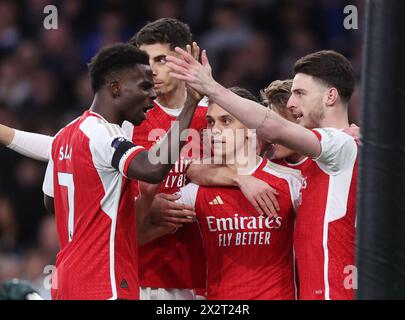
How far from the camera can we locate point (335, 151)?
4.29 m

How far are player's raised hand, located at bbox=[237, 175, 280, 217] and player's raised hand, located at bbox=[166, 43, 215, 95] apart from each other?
787mm

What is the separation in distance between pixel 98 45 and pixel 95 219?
15.2 ft

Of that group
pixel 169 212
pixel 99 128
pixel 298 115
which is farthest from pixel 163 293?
pixel 99 128

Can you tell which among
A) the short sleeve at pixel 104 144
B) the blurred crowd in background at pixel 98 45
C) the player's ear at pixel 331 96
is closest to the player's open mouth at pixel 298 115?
the player's ear at pixel 331 96

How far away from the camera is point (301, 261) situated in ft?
14.8

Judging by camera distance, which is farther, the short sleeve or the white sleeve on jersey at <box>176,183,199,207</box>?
the white sleeve on jersey at <box>176,183,199,207</box>

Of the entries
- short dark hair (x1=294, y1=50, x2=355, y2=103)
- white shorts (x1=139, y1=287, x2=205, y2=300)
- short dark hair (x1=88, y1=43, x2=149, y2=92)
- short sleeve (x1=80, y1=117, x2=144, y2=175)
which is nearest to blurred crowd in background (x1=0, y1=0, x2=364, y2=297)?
white shorts (x1=139, y1=287, x2=205, y2=300)

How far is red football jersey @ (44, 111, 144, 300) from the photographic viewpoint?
13.4ft

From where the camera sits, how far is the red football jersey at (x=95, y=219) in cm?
407

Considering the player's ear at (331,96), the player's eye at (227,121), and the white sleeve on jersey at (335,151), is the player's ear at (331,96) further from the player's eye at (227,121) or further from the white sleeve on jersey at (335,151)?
the player's eye at (227,121)

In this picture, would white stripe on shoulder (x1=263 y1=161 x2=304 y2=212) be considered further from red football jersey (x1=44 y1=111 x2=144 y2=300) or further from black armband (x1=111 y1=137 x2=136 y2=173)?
black armband (x1=111 y1=137 x2=136 y2=173)

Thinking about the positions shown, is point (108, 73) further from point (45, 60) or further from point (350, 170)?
point (45, 60)
